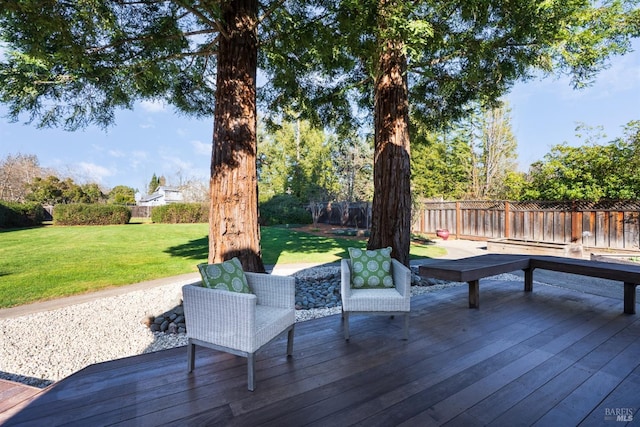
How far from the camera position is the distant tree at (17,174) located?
19.6 metres

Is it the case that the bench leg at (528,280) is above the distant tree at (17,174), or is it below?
below

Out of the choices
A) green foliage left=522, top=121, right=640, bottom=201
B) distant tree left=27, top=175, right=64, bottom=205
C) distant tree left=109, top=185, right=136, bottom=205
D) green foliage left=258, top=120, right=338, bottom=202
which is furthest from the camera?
distant tree left=109, top=185, right=136, bottom=205

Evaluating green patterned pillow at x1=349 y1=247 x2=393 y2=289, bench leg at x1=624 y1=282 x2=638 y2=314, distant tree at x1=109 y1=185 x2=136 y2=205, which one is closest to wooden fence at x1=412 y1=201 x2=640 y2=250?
bench leg at x1=624 y1=282 x2=638 y2=314

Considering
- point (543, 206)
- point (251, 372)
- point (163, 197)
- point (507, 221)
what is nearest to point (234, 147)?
point (251, 372)

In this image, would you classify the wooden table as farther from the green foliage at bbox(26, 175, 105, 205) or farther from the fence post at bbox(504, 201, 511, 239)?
the green foliage at bbox(26, 175, 105, 205)

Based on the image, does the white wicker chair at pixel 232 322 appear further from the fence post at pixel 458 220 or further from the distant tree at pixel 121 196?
the distant tree at pixel 121 196

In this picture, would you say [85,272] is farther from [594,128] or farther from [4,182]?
[4,182]

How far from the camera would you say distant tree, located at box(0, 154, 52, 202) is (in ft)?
64.2

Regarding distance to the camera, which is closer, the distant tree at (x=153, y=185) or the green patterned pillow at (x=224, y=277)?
the green patterned pillow at (x=224, y=277)

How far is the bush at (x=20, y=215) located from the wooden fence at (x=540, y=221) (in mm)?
19247

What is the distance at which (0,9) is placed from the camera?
8.08 ft

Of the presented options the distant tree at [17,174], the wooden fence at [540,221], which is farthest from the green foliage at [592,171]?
the distant tree at [17,174]

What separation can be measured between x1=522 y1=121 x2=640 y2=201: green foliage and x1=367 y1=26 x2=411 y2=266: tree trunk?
6.82 metres

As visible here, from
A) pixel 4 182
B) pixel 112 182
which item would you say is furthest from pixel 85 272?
pixel 112 182
